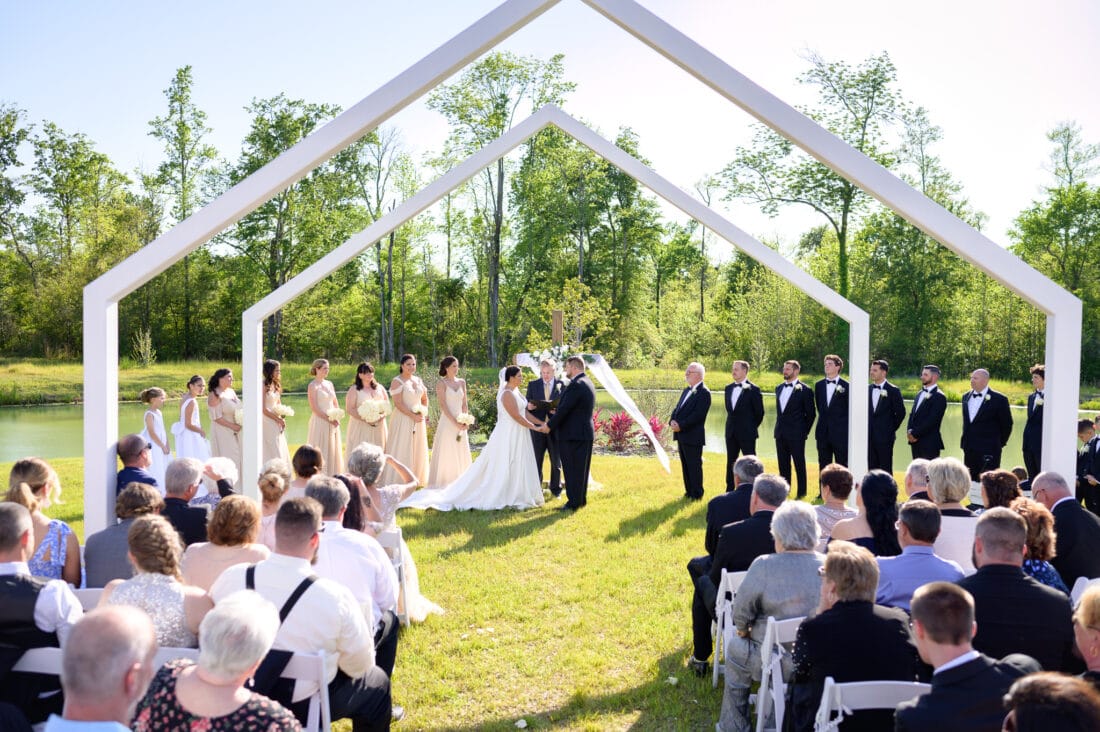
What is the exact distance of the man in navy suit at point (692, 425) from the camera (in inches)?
420

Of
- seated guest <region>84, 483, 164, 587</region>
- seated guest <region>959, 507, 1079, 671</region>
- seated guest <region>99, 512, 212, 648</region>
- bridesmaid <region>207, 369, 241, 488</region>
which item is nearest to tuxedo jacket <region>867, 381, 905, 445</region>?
seated guest <region>959, 507, 1079, 671</region>

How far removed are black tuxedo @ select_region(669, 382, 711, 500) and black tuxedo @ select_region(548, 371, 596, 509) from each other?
3.83ft

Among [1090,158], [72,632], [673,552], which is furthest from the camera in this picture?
[1090,158]

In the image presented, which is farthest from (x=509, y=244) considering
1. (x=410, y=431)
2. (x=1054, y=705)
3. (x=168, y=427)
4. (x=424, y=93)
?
(x=1054, y=705)

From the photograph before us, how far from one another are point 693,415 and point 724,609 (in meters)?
5.88

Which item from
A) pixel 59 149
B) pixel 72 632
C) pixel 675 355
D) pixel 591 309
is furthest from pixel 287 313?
pixel 72 632

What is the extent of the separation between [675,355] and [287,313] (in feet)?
63.3

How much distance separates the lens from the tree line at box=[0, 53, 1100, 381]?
34562 mm

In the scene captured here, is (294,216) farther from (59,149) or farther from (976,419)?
(976,419)

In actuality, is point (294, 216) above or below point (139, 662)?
above

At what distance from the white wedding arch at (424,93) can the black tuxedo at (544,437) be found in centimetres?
588

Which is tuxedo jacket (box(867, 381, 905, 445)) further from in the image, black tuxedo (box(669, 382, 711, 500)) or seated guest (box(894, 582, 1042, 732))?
seated guest (box(894, 582, 1042, 732))

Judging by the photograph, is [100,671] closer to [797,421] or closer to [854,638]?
[854,638]

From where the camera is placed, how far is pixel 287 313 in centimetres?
4034
